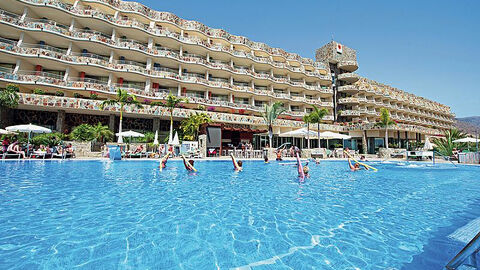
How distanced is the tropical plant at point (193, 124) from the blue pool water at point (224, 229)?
1675cm

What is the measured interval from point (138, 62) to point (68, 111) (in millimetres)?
10166

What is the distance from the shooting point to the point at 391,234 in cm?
374

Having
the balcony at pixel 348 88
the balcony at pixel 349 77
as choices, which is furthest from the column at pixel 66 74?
the balcony at pixel 349 77

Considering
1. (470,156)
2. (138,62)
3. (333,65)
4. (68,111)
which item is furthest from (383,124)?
(68,111)

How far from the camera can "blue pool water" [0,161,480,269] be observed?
2.82 meters

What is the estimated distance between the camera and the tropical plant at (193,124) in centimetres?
2317

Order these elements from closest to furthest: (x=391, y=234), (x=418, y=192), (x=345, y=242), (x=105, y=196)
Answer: (x=345, y=242)
(x=391, y=234)
(x=105, y=196)
(x=418, y=192)

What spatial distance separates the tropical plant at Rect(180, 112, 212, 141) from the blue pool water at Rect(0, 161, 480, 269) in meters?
16.7

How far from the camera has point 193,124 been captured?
76.4ft

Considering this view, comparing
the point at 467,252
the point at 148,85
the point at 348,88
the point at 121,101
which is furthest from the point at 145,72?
the point at 348,88

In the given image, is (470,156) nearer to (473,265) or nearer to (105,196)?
(473,265)

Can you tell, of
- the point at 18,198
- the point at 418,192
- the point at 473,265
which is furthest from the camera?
the point at 418,192

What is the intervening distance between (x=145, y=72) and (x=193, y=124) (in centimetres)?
967

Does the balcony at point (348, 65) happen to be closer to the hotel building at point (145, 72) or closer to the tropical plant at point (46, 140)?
the hotel building at point (145, 72)
